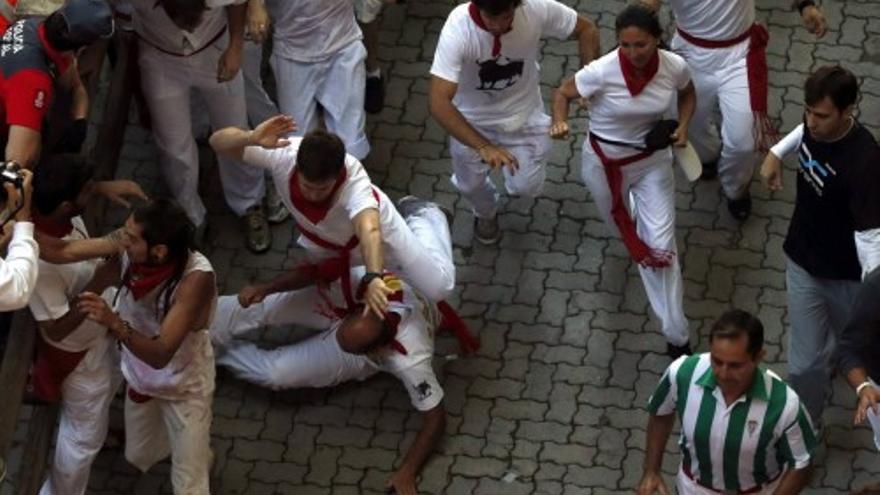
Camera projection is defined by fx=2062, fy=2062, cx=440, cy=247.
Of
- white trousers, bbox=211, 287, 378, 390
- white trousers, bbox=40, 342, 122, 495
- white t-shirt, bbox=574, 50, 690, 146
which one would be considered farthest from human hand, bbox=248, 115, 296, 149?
white t-shirt, bbox=574, 50, 690, 146

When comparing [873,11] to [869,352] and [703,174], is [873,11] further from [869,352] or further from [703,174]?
[869,352]

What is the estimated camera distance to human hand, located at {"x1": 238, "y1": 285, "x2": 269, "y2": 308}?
988 cm

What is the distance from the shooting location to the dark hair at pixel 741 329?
26.6 feet

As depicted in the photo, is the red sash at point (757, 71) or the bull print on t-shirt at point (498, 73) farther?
the red sash at point (757, 71)

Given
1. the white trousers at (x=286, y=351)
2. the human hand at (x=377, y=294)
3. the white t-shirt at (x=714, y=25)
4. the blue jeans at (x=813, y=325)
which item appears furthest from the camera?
the white t-shirt at (x=714, y=25)

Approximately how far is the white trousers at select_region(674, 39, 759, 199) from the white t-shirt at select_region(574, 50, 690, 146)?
0.57 metres

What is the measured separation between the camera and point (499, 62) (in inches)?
399

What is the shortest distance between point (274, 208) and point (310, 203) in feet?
5.47

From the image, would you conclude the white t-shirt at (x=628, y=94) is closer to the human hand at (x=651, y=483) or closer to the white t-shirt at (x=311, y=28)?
the white t-shirt at (x=311, y=28)

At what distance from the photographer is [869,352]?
852 centimetres

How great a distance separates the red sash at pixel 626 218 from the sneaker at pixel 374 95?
1709mm

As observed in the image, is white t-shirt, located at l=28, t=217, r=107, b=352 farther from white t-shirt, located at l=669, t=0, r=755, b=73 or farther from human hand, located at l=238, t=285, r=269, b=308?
white t-shirt, located at l=669, t=0, r=755, b=73

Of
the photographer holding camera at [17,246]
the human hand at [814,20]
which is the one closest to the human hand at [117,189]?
the photographer holding camera at [17,246]

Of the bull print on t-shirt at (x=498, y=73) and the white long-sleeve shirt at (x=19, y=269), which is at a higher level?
the bull print on t-shirt at (x=498, y=73)
